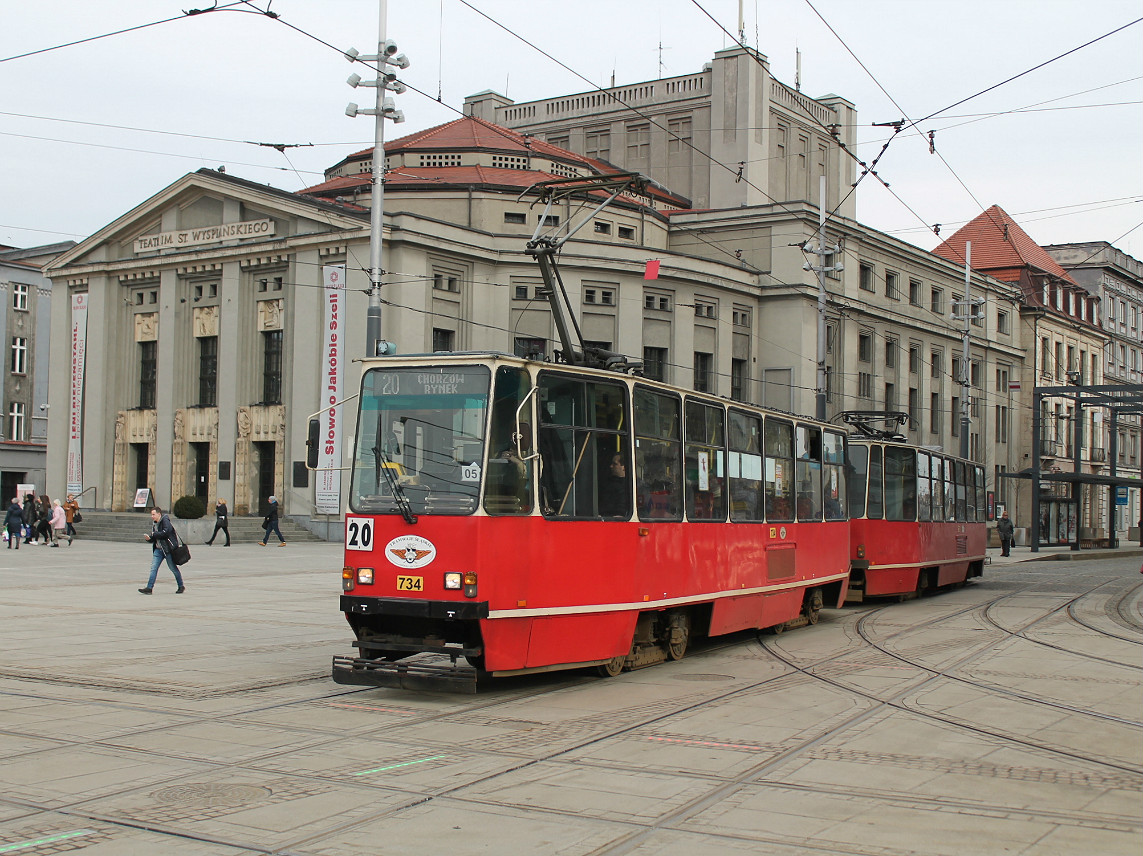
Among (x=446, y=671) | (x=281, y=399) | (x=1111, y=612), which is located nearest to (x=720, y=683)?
(x=446, y=671)

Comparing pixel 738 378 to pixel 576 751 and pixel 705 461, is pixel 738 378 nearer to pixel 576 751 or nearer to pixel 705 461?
pixel 705 461

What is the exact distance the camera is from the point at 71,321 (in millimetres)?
49812

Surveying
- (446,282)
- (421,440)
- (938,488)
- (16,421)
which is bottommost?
(938,488)

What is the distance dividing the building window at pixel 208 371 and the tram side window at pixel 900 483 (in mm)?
30175

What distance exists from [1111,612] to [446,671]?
15.1m

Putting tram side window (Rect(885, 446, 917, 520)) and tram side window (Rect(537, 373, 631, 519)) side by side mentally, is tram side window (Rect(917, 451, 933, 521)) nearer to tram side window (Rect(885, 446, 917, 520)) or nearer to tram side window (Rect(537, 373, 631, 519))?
tram side window (Rect(885, 446, 917, 520))

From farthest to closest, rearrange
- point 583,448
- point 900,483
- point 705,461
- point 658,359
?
1. point 658,359
2. point 900,483
3. point 705,461
4. point 583,448

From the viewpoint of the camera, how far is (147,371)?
48.4 metres

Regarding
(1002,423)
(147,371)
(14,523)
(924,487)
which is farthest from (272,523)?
(1002,423)

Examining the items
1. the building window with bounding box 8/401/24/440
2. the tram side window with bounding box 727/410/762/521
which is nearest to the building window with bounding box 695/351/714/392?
the tram side window with bounding box 727/410/762/521

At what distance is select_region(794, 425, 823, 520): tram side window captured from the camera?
55.3ft

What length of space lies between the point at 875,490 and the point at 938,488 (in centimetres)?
349

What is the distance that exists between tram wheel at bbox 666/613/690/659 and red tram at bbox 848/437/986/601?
8.12 m

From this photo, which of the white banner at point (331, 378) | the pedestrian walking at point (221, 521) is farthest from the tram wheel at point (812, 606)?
the white banner at point (331, 378)
